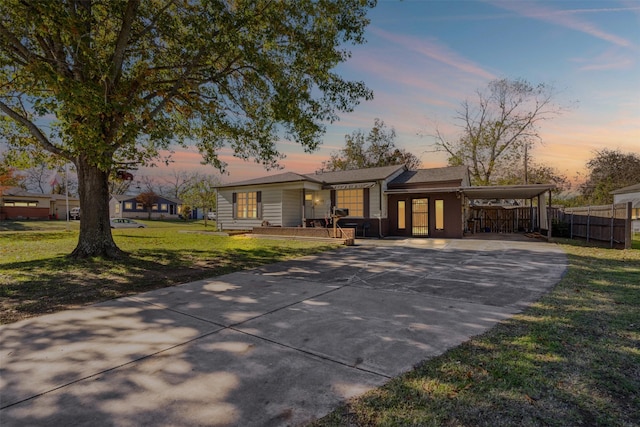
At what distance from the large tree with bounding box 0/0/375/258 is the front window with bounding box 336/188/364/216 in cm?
713

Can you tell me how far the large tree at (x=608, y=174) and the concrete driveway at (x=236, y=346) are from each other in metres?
35.1

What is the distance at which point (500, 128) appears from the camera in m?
29.2

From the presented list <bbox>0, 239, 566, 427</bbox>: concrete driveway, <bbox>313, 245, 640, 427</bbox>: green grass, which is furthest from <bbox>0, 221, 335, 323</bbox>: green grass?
<bbox>313, 245, 640, 427</bbox>: green grass

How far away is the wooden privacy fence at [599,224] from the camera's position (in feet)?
36.0

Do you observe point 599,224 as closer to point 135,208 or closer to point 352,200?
point 352,200

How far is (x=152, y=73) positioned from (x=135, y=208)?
46493 mm

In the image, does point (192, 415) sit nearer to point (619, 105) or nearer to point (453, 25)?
point (453, 25)

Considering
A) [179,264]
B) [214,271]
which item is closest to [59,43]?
[179,264]

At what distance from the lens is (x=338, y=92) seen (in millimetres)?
9344

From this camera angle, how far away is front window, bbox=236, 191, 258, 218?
61.7ft

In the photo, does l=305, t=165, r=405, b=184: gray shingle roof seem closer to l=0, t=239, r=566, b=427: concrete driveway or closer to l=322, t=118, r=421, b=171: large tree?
l=0, t=239, r=566, b=427: concrete driveway

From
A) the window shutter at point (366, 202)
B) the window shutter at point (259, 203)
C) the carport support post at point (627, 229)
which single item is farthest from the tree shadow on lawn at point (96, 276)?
the carport support post at point (627, 229)

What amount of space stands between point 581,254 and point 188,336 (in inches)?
451

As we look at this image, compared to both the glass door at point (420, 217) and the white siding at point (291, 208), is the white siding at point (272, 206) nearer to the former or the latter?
the white siding at point (291, 208)
